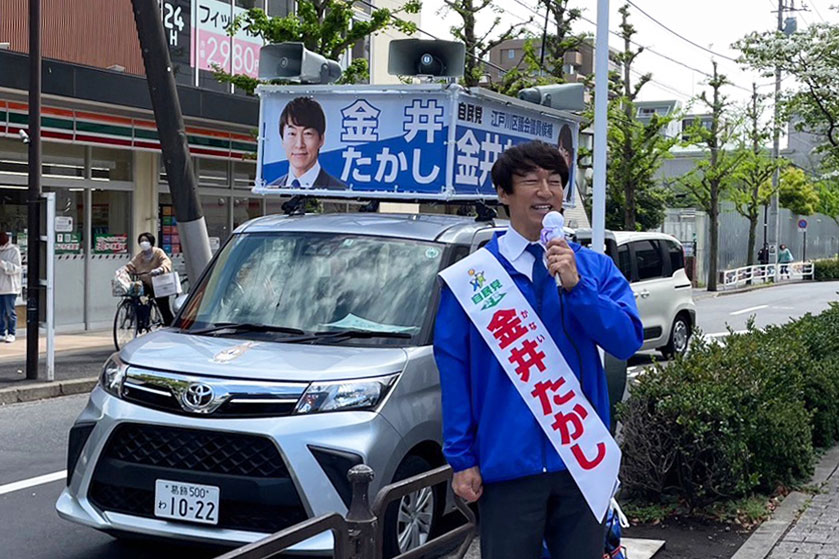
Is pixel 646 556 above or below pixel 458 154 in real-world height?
below

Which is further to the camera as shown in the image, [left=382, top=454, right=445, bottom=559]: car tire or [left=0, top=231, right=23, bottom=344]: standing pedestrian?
[left=0, top=231, right=23, bottom=344]: standing pedestrian

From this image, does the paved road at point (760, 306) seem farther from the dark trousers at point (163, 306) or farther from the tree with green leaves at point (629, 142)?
the dark trousers at point (163, 306)

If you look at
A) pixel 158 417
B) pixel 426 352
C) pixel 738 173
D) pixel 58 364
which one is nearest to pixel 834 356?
pixel 426 352

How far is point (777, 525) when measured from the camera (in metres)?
6.00

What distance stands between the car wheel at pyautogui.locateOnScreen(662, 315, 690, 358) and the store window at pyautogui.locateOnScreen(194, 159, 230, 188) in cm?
955

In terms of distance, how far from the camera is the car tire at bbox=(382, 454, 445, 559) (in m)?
4.93

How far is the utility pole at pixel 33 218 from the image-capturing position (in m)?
11.8

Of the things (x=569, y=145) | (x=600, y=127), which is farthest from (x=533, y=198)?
(x=569, y=145)

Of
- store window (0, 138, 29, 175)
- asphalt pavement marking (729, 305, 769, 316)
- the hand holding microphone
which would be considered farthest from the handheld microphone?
asphalt pavement marking (729, 305, 769, 316)

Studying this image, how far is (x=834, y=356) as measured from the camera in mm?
9016

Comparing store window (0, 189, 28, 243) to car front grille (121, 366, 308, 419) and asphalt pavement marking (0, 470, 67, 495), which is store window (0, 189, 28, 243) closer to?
asphalt pavement marking (0, 470, 67, 495)

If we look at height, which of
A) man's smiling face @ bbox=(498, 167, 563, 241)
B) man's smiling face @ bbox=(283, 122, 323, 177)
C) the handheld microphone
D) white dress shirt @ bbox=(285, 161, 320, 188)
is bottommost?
the handheld microphone

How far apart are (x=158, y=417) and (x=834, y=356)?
6.29 m

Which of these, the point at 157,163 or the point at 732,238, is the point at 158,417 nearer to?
the point at 157,163
